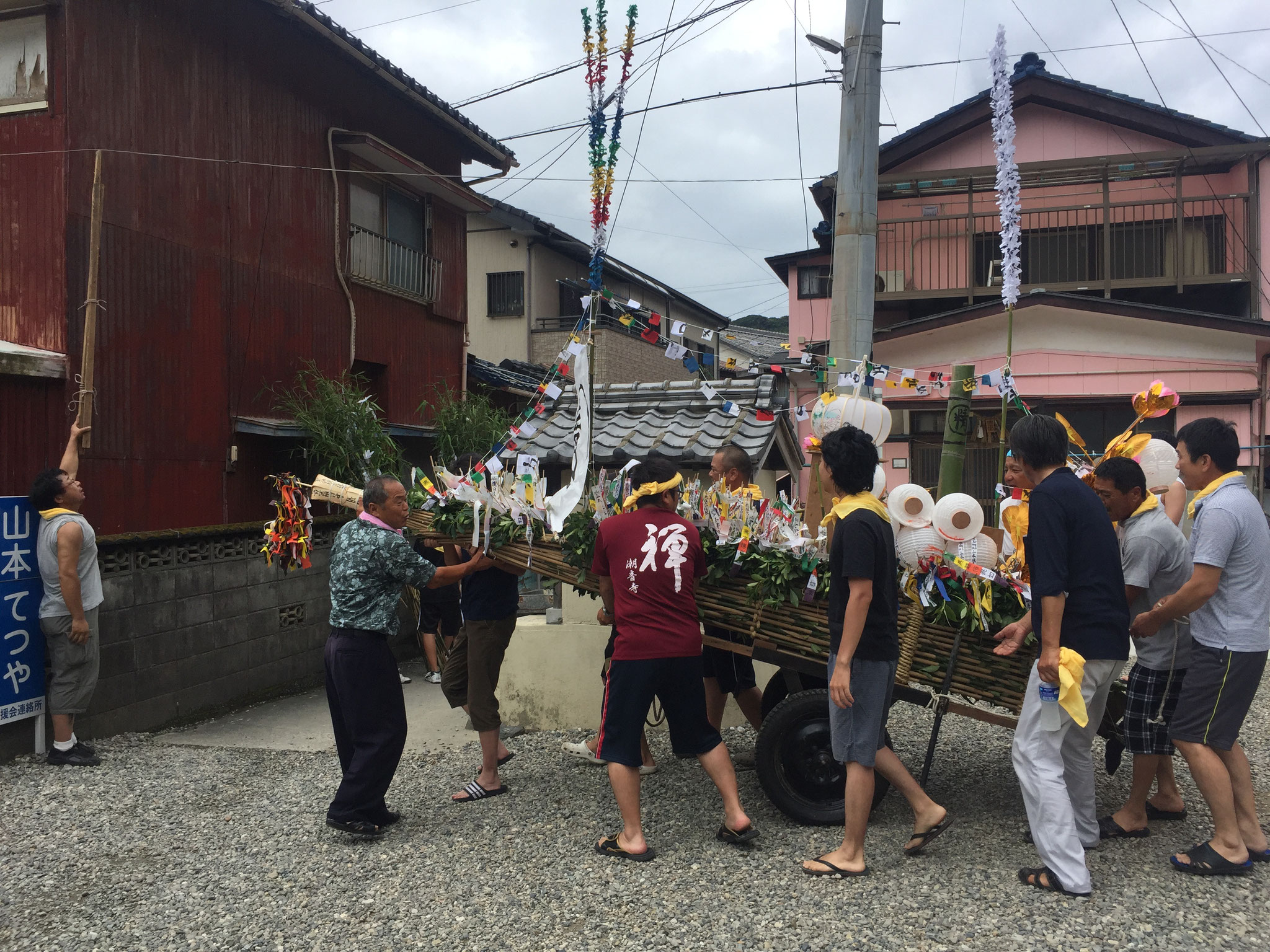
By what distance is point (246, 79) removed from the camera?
31.4 feet

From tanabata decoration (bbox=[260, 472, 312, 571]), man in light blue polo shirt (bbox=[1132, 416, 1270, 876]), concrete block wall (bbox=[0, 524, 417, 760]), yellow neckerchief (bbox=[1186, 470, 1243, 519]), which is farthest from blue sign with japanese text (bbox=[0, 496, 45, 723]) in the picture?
yellow neckerchief (bbox=[1186, 470, 1243, 519])

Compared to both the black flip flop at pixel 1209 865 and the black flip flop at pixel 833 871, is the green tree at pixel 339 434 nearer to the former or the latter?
the black flip flop at pixel 833 871

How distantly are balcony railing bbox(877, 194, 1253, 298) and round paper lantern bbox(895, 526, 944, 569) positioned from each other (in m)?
8.89

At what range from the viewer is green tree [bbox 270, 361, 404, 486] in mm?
9312

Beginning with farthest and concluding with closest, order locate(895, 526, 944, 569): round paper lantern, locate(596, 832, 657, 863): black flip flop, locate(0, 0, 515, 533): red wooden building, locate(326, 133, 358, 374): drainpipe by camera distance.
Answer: locate(326, 133, 358, 374): drainpipe → locate(0, 0, 515, 533): red wooden building → locate(895, 526, 944, 569): round paper lantern → locate(596, 832, 657, 863): black flip flop

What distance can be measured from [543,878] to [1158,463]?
12.8 ft

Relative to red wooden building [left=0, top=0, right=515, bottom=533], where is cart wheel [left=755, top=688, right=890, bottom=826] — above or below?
below

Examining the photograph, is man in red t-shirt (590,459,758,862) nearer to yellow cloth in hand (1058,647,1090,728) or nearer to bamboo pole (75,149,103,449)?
yellow cloth in hand (1058,647,1090,728)

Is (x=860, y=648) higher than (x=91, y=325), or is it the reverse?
(x=91, y=325)

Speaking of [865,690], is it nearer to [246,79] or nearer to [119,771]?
[119,771]

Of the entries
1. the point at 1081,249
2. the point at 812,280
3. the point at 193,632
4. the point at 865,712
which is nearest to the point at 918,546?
the point at 865,712

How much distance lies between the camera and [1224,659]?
3977 mm

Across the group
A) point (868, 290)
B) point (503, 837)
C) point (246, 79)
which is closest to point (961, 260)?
point (868, 290)

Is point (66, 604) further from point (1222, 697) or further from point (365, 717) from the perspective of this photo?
point (1222, 697)
